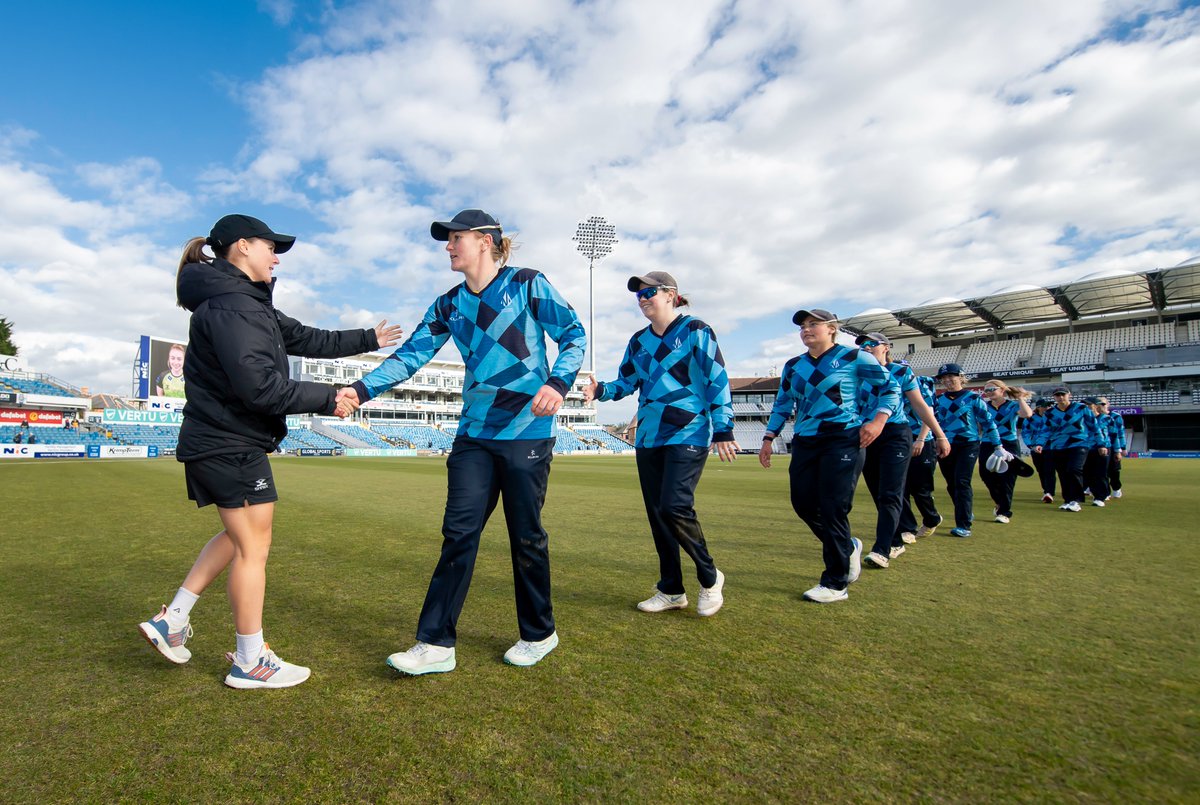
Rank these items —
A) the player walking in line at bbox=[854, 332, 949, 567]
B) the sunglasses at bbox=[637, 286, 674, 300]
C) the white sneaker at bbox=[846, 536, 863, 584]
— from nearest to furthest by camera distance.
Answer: the sunglasses at bbox=[637, 286, 674, 300] → the white sneaker at bbox=[846, 536, 863, 584] → the player walking in line at bbox=[854, 332, 949, 567]

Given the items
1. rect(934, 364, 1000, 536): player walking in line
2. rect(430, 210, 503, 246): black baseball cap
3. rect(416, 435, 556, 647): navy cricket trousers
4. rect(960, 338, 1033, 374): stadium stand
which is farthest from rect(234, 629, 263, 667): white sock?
rect(960, 338, 1033, 374): stadium stand

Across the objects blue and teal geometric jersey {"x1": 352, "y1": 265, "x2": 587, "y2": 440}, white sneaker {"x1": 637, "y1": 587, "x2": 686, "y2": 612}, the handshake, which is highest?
blue and teal geometric jersey {"x1": 352, "y1": 265, "x2": 587, "y2": 440}

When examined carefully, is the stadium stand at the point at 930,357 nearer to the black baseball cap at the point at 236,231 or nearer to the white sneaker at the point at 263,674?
the black baseball cap at the point at 236,231

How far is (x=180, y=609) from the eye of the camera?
9.02 feet

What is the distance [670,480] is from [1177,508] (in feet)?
33.5

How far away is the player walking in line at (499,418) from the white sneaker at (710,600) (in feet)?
3.44

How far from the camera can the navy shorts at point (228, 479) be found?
8.09 ft

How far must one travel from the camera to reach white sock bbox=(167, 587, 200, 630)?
2.72 metres

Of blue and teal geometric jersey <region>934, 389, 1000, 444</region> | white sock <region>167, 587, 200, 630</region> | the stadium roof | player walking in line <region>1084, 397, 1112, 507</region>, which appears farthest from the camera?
the stadium roof

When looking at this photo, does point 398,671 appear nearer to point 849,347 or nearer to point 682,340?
point 682,340

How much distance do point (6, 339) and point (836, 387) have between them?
81489 millimetres

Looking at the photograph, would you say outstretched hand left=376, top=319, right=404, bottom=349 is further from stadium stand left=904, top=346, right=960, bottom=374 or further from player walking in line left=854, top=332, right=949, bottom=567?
stadium stand left=904, top=346, right=960, bottom=374

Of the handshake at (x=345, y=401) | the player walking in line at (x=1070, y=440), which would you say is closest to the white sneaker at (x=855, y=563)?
the handshake at (x=345, y=401)

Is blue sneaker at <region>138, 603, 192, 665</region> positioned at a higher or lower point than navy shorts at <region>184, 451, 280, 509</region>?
lower
